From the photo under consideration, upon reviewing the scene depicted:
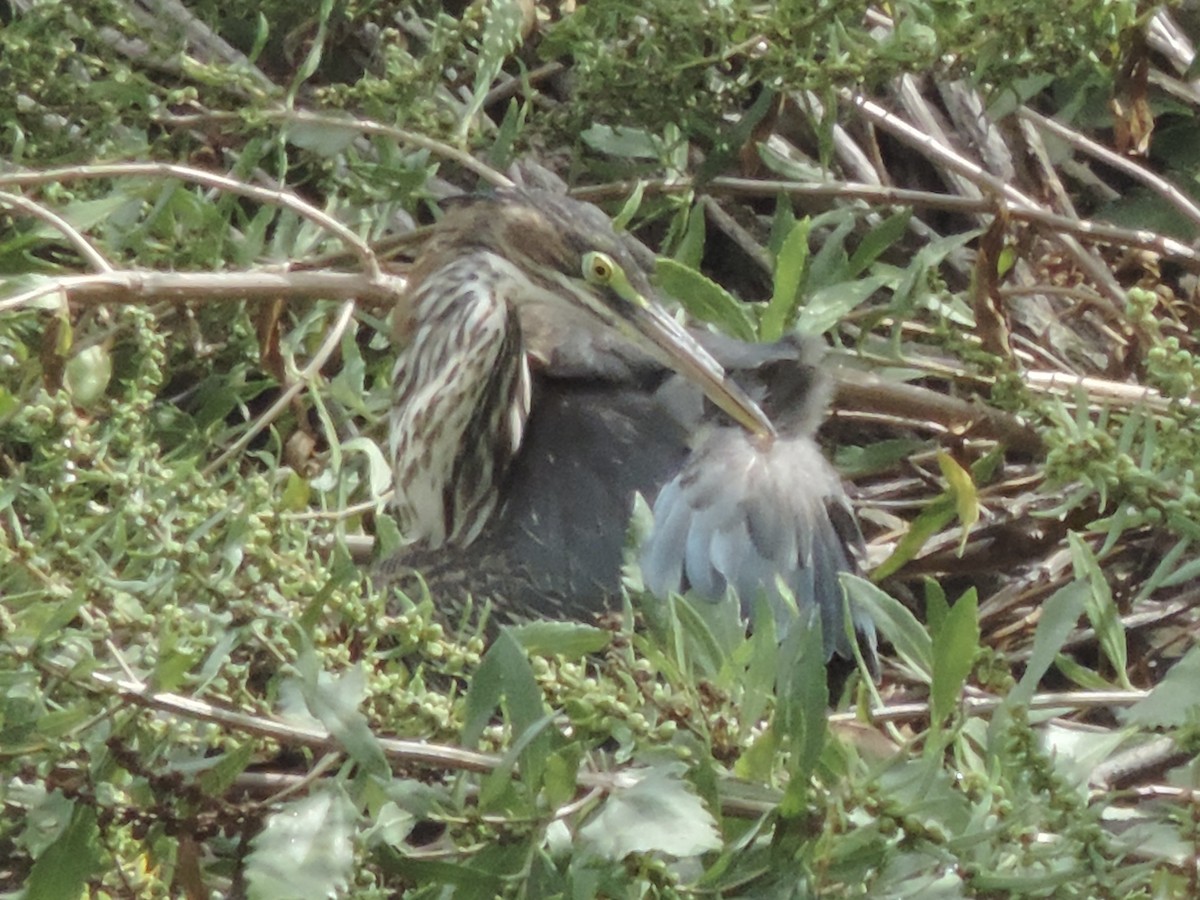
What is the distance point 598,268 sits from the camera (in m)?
1.75

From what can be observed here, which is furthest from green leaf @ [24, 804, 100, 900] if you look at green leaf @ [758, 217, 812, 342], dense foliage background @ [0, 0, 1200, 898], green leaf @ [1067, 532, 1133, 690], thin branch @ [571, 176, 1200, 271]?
thin branch @ [571, 176, 1200, 271]

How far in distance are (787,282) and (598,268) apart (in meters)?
0.21

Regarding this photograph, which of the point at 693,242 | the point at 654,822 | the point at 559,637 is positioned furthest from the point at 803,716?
the point at 693,242

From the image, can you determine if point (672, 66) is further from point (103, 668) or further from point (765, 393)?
point (103, 668)

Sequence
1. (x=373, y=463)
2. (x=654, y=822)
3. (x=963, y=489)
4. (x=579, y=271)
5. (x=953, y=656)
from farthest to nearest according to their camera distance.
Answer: (x=373, y=463) → (x=579, y=271) → (x=963, y=489) → (x=953, y=656) → (x=654, y=822)

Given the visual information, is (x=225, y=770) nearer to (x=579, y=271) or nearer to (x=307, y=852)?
(x=307, y=852)

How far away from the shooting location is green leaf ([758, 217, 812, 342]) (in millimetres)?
1603

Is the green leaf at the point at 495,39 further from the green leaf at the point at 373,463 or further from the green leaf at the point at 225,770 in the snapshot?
the green leaf at the point at 225,770

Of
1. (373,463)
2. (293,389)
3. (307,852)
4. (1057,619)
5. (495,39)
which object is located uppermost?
(495,39)

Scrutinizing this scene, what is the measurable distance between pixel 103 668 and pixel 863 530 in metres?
1.14

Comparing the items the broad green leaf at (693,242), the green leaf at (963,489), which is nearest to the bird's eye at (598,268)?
the broad green leaf at (693,242)

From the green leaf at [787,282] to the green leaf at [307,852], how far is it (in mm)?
852

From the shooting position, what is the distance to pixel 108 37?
1924mm

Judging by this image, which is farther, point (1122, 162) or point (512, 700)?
point (1122, 162)
